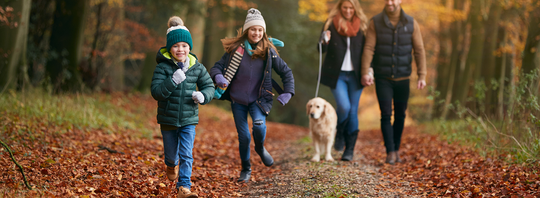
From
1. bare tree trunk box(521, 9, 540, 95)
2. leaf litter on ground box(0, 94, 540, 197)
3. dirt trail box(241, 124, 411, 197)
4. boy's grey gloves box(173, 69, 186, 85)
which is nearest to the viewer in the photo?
boy's grey gloves box(173, 69, 186, 85)

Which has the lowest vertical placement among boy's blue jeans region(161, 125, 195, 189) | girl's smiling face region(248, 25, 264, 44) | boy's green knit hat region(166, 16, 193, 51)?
boy's blue jeans region(161, 125, 195, 189)

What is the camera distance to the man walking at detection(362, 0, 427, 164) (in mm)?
5773

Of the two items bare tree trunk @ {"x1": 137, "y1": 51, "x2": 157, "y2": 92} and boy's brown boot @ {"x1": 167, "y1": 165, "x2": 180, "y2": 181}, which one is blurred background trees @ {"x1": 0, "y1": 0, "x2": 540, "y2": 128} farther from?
boy's brown boot @ {"x1": 167, "y1": 165, "x2": 180, "y2": 181}

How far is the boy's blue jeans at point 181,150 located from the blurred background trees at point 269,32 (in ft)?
11.7

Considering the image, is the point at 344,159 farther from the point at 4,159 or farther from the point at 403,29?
the point at 4,159

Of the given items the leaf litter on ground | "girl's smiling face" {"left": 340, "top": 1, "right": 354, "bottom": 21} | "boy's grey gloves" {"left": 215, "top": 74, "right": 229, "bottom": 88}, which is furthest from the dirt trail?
"girl's smiling face" {"left": 340, "top": 1, "right": 354, "bottom": 21}

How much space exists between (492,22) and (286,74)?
9.15m

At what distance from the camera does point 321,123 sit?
5.83 metres

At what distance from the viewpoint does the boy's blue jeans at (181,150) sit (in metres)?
3.82

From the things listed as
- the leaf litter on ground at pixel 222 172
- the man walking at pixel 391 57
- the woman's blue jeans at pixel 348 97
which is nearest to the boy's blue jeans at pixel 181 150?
the leaf litter on ground at pixel 222 172

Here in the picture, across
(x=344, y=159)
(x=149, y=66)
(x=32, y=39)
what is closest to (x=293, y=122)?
(x=149, y=66)

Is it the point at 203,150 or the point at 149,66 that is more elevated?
the point at 149,66

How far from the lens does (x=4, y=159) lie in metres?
4.20

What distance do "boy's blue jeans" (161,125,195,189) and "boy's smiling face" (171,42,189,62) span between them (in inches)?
26.4
